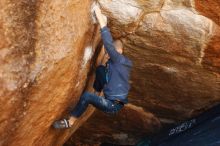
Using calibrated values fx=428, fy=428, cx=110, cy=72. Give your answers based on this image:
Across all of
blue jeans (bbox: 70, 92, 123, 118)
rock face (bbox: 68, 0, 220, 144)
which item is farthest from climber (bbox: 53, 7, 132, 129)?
rock face (bbox: 68, 0, 220, 144)

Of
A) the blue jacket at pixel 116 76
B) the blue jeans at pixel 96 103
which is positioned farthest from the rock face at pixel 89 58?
the blue jacket at pixel 116 76

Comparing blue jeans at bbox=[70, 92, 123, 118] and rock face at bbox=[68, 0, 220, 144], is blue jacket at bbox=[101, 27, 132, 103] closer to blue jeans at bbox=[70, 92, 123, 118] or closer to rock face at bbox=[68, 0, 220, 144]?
blue jeans at bbox=[70, 92, 123, 118]

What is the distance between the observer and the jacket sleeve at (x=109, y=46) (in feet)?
16.5

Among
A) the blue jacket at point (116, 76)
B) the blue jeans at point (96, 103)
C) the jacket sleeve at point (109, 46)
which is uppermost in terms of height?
the jacket sleeve at point (109, 46)

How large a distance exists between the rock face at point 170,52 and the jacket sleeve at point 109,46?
471 millimetres

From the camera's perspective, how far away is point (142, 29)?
574cm

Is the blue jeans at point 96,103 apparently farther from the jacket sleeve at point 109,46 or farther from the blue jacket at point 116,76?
the jacket sleeve at point 109,46

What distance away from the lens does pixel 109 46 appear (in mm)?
5055

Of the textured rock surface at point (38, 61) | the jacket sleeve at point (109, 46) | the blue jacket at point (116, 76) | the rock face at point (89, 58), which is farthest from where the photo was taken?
the blue jacket at point (116, 76)

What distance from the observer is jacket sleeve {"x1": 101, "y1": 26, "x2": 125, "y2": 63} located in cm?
503

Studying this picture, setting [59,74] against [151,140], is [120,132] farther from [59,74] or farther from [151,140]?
[59,74]

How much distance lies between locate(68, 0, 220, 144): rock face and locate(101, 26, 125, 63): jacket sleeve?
471mm

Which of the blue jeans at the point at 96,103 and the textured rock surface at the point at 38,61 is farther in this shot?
the blue jeans at the point at 96,103

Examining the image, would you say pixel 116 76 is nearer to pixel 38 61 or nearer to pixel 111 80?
pixel 111 80
